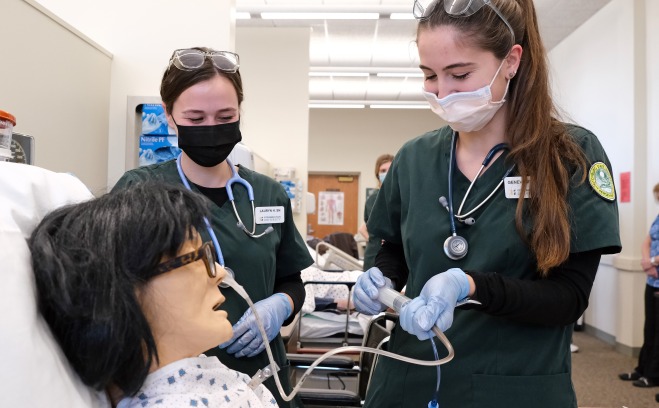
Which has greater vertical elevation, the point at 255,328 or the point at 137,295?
the point at 137,295

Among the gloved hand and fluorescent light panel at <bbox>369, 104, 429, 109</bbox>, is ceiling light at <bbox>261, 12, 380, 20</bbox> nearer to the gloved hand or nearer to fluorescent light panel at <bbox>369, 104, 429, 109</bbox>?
fluorescent light panel at <bbox>369, 104, 429, 109</bbox>

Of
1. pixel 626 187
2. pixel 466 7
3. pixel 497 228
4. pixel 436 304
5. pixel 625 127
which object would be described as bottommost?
pixel 436 304

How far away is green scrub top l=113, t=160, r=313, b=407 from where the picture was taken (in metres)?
1.20

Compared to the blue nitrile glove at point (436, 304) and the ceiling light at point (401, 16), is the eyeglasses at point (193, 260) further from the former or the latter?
the ceiling light at point (401, 16)

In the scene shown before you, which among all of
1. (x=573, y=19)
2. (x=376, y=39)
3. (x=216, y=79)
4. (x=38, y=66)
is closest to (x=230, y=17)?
(x=38, y=66)

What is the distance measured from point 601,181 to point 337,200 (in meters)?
8.99

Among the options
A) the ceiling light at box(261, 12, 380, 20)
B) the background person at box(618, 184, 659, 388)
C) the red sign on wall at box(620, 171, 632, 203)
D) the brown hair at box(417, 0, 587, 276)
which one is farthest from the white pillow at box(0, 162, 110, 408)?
the red sign on wall at box(620, 171, 632, 203)

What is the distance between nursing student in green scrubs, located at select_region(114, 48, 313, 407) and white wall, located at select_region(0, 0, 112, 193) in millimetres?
1032

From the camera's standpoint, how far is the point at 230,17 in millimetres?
2740

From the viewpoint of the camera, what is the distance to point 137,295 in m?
0.69

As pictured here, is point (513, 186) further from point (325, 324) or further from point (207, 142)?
point (325, 324)

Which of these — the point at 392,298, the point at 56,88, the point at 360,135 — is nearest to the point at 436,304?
the point at 392,298

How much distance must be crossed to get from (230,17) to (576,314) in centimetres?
235

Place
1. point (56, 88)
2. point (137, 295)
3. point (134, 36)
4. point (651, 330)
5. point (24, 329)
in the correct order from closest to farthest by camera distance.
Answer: point (24, 329)
point (137, 295)
point (56, 88)
point (134, 36)
point (651, 330)
